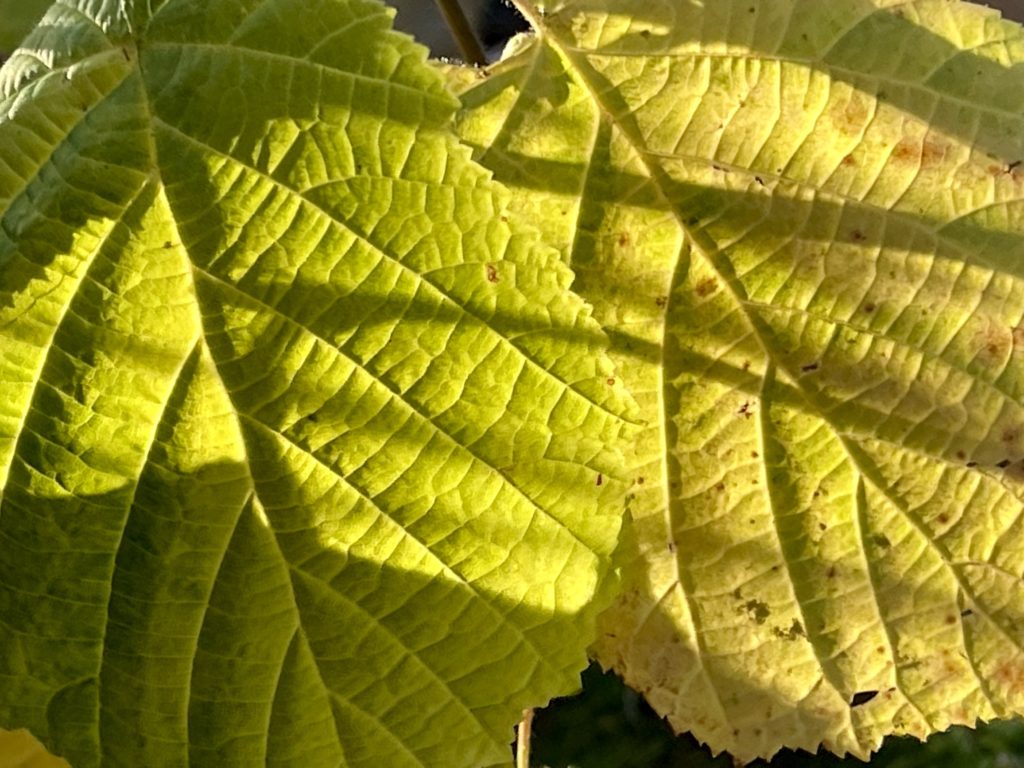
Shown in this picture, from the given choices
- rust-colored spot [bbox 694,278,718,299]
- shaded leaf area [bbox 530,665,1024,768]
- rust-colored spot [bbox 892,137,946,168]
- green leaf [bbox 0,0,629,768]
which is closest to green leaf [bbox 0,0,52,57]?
green leaf [bbox 0,0,629,768]

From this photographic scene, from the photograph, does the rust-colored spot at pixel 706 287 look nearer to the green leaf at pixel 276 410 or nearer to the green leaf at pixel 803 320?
the green leaf at pixel 803 320

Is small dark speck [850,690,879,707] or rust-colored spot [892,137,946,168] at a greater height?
rust-colored spot [892,137,946,168]

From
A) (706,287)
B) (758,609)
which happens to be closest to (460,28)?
(706,287)

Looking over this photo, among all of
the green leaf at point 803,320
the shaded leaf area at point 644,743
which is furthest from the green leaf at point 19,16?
the shaded leaf area at point 644,743

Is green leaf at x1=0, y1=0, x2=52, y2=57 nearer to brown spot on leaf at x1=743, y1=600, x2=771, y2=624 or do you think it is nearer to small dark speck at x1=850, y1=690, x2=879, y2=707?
brown spot on leaf at x1=743, y1=600, x2=771, y2=624

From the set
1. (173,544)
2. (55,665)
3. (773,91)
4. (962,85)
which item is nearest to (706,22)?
(773,91)

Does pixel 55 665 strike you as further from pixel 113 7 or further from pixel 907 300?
pixel 907 300
